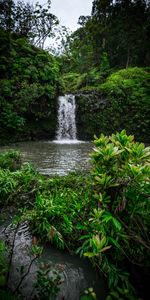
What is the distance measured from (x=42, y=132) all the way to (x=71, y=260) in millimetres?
11756

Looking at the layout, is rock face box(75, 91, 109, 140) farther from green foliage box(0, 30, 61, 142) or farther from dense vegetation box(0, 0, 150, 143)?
green foliage box(0, 30, 61, 142)

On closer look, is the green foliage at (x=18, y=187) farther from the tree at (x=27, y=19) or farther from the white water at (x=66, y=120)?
the tree at (x=27, y=19)

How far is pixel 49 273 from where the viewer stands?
8.38ft

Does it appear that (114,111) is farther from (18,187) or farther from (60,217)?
(60,217)

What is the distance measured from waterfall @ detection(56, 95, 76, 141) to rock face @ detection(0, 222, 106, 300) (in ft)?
38.6

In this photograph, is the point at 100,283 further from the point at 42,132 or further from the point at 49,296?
the point at 42,132

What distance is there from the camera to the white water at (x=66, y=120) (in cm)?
1470

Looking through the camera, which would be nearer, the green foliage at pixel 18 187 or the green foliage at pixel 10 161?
the green foliage at pixel 18 187

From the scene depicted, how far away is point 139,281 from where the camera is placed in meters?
2.68

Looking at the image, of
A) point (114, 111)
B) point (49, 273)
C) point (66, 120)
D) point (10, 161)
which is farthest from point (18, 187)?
point (114, 111)

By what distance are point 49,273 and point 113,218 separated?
3.33ft

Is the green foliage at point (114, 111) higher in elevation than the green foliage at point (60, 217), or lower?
higher

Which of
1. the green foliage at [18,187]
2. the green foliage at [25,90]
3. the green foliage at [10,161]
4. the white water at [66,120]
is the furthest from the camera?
Answer: the white water at [66,120]

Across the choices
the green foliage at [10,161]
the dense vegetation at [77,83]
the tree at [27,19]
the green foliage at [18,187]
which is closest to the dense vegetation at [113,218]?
the green foliage at [18,187]
